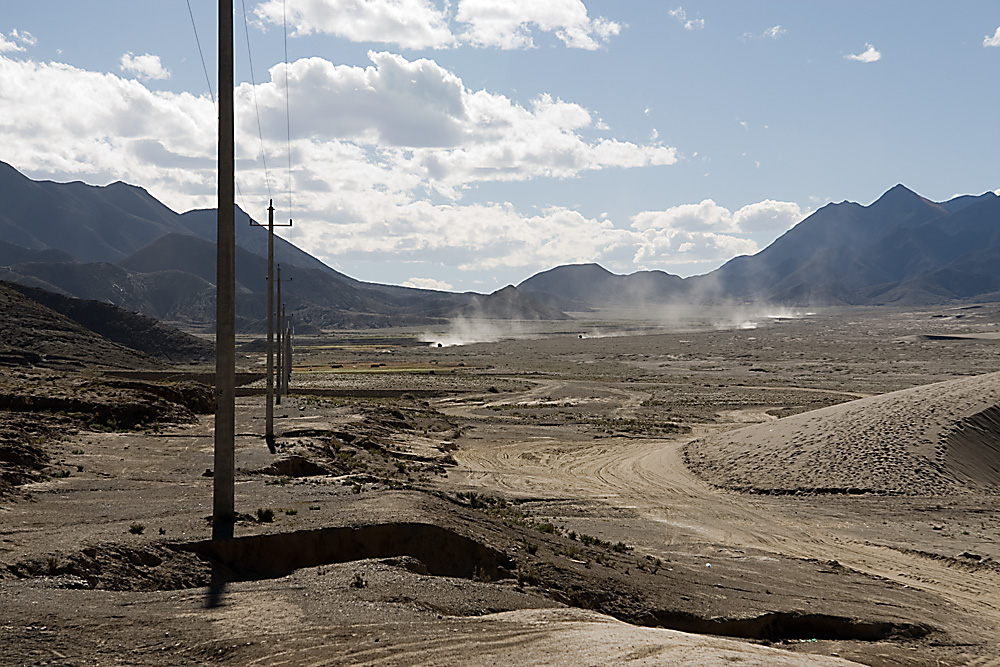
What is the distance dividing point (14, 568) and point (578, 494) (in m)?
17.8

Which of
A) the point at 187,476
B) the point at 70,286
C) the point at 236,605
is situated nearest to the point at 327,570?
the point at 236,605

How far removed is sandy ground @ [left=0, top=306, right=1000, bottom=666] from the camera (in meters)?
9.51

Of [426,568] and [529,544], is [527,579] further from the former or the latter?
[529,544]

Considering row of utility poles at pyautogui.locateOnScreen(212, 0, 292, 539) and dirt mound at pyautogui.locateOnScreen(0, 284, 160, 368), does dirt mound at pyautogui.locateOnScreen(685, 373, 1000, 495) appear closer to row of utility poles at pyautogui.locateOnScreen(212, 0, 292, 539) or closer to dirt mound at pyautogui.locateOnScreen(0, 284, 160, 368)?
row of utility poles at pyautogui.locateOnScreen(212, 0, 292, 539)

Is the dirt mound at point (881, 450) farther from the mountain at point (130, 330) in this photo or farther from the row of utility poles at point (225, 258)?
the mountain at point (130, 330)

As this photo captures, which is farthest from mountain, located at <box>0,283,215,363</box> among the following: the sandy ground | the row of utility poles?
the row of utility poles

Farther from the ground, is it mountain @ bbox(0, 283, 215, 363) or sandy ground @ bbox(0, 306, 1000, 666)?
mountain @ bbox(0, 283, 215, 363)

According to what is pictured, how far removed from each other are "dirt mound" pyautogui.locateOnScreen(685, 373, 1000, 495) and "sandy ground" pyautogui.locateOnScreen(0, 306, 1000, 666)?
0.11 m

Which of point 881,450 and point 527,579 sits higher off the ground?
point 527,579

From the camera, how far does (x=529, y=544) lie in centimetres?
1517

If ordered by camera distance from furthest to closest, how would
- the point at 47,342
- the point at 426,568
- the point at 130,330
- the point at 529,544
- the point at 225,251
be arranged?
the point at 130,330 < the point at 47,342 < the point at 529,544 < the point at 225,251 < the point at 426,568

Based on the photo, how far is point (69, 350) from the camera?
72375 mm

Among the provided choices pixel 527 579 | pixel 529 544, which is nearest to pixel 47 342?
pixel 529 544

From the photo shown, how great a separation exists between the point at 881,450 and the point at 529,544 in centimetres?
1856
